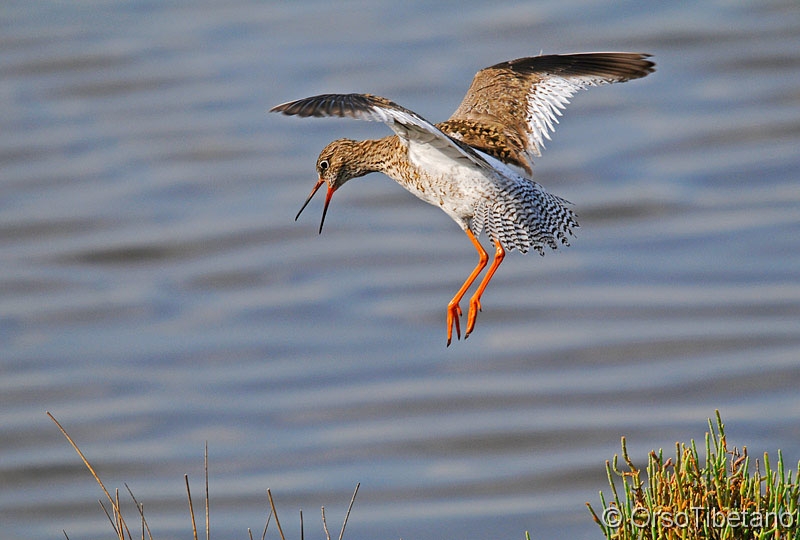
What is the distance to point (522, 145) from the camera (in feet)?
21.8

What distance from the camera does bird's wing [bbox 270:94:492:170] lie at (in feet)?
17.3

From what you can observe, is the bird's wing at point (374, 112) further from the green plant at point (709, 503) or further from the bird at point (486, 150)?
the green plant at point (709, 503)

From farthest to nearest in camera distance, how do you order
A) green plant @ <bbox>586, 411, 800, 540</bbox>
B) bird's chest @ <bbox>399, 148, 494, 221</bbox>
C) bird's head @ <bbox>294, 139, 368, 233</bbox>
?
1. bird's head @ <bbox>294, 139, 368, 233</bbox>
2. bird's chest @ <bbox>399, 148, 494, 221</bbox>
3. green plant @ <bbox>586, 411, 800, 540</bbox>

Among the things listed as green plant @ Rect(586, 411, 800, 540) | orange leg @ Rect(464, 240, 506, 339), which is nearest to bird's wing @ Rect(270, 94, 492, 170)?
orange leg @ Rect(464, 240, 506, 339)

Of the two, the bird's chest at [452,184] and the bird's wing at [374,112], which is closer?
the bird's wing at [374,112]

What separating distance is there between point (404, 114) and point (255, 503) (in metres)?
9.69

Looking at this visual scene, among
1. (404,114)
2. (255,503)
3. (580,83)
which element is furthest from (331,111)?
(255,503)

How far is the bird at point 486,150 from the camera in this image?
565 cm

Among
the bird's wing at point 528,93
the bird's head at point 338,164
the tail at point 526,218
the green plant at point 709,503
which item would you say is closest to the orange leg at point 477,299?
the tail at point 526,218

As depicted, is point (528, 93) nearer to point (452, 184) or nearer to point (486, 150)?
point (486, 150)

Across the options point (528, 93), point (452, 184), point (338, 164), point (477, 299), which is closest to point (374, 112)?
point (452, 184)

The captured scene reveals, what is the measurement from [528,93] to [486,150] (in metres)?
0.93

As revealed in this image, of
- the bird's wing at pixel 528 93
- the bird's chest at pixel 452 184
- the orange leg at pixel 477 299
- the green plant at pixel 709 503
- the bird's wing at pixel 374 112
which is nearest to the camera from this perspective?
the green plant at pixel 709 503

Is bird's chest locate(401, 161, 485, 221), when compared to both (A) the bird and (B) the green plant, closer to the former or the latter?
(A) the bird
